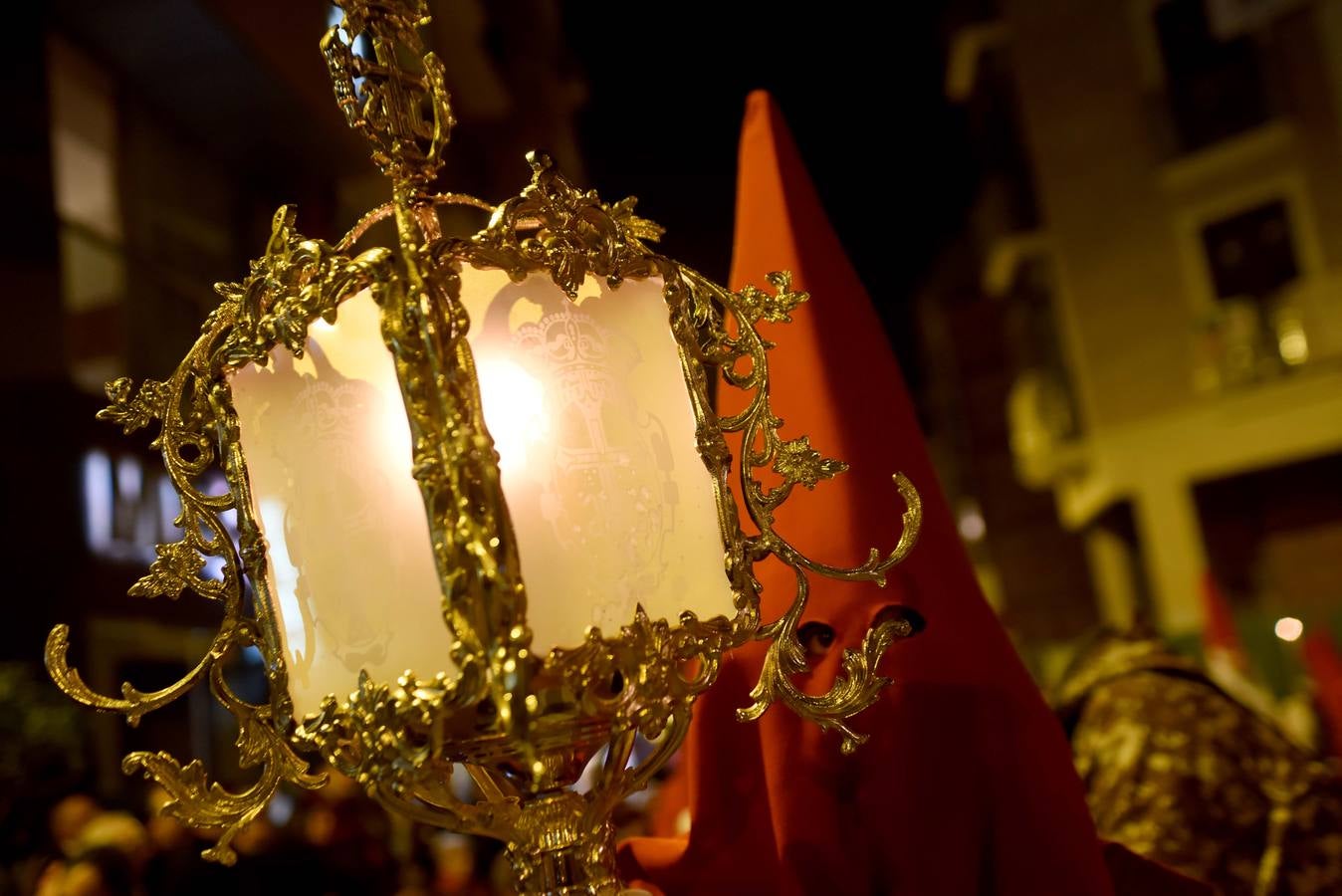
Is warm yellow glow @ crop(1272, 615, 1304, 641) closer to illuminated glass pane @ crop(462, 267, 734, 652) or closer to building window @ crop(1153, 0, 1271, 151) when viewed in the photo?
building window @ crop(1153, 0, 1271, 151)

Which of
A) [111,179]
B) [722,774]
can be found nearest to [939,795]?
[722,774]

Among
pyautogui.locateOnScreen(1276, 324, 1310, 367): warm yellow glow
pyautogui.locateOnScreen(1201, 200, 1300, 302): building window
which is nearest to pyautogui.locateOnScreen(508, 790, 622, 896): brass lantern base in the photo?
pyautogui.locateOnScreen(1276, 324, 1310, 367): warm yellow glow

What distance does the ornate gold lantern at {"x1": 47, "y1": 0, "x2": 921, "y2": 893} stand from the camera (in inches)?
30.3

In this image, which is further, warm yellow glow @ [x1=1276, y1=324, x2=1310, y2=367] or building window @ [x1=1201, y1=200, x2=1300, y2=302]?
building window @ [x1=1201, y1=200, x2=1300, y2=302]

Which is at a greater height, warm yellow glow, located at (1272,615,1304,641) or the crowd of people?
the crowd of people

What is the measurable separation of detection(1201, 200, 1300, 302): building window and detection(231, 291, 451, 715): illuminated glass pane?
7964 millimetres

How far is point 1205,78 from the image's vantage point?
8141 millimetres

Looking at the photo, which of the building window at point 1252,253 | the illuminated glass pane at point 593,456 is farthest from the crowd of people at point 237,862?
the building window at point 1252,253

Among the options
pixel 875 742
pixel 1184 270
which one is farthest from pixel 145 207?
pixel 1184 270

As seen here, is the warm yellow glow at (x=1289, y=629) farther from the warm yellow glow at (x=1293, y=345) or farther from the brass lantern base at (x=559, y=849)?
the brass lantern base at (x=559, y=849)

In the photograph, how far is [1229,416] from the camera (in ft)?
26.0

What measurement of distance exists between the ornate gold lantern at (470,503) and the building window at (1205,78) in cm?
813

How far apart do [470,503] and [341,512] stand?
0.11 metres

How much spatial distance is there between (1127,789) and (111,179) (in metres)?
5.06
